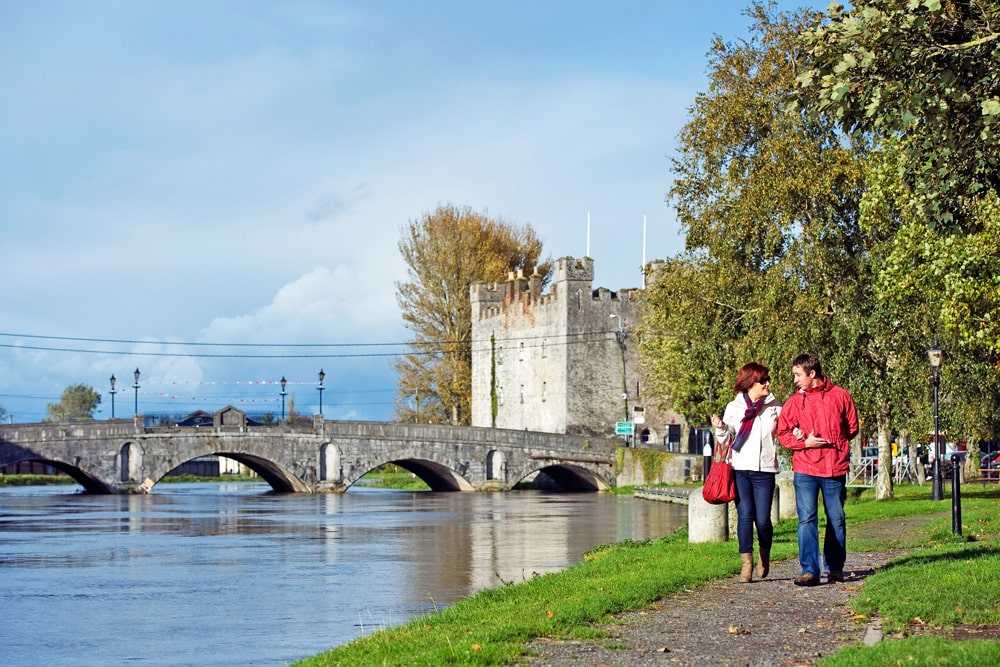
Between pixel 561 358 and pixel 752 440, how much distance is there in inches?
2319

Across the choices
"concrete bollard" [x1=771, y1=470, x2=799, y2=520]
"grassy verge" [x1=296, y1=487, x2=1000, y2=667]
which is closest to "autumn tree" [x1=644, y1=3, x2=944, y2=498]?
"concrete bollard" [x1=771, y1=470, x2=799, y2=520]

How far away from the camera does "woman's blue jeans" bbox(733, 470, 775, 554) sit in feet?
40.7

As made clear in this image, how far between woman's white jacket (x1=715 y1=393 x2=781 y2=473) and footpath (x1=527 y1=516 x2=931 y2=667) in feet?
3.55

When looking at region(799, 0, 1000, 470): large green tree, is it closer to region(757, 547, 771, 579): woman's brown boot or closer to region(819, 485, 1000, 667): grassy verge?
region(819, 485, 1000, 667): grassy verge

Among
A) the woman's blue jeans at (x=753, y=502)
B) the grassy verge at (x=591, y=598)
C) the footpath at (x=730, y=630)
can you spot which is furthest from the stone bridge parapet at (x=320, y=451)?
the footpath at (x=730, y=630)

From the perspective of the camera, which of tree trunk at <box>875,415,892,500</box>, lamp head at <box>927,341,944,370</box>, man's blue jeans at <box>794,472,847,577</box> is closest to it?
man's blue jeans at <box>794,472,847,577</box>

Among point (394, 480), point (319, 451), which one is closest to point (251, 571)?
point (319, 451)

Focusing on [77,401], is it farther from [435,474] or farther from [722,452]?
[722,452]

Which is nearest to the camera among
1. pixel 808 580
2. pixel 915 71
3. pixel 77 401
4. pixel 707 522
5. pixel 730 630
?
pixel 730 630

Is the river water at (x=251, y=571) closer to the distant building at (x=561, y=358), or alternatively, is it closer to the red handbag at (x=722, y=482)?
the red handbag at (x=722, y=482)

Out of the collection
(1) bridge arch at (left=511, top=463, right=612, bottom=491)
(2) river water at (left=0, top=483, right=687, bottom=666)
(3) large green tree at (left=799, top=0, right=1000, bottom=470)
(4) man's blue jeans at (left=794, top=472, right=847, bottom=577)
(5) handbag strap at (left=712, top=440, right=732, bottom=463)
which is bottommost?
(1) bridge arch at (left=511, top=463, right=612, bottom=491)

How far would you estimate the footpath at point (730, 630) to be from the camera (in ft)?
28.9

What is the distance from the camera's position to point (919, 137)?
482 inches

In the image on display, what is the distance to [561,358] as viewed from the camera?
71250mm
